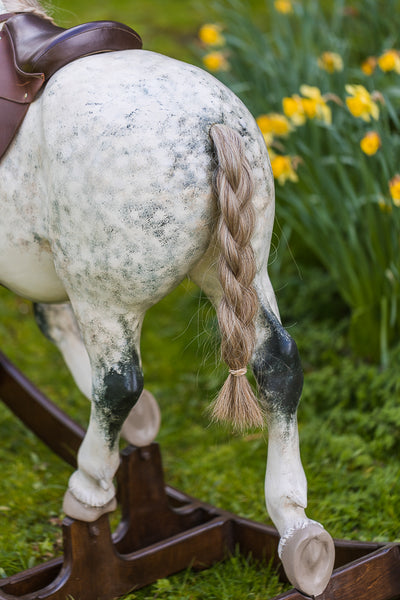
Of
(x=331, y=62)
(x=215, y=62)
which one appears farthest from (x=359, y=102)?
(x=215, y=62)

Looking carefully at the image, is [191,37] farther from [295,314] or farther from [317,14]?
[295,314]

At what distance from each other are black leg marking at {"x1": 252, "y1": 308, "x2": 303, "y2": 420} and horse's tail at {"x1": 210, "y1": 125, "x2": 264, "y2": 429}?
4 cm

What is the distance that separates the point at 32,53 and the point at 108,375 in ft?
2.00

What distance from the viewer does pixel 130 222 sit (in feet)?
3.99

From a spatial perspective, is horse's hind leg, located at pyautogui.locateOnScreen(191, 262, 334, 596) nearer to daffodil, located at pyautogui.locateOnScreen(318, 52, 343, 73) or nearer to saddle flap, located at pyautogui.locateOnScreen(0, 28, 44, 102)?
saddle flap, located at pyautogui.locateOnScreen(0, 28, 44, 102)

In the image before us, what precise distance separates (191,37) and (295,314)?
110 inches

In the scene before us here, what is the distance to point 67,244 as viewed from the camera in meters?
1.28

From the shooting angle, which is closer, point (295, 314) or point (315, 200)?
point (315, 200)

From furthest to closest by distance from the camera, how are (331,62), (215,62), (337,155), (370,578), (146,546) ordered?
(215,62) < (331,62) < (337,155) < (146,546) < (370,578)

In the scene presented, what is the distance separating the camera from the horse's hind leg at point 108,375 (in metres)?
1.32

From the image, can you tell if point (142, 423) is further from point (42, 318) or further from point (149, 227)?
point (149, 227)

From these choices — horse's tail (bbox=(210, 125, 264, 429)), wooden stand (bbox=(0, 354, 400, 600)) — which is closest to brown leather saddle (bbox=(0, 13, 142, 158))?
horse's tail (bbox=(210, 125, 264, 429))

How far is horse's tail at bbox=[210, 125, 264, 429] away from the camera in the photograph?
1203mm

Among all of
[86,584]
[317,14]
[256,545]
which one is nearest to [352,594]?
[256,545]
